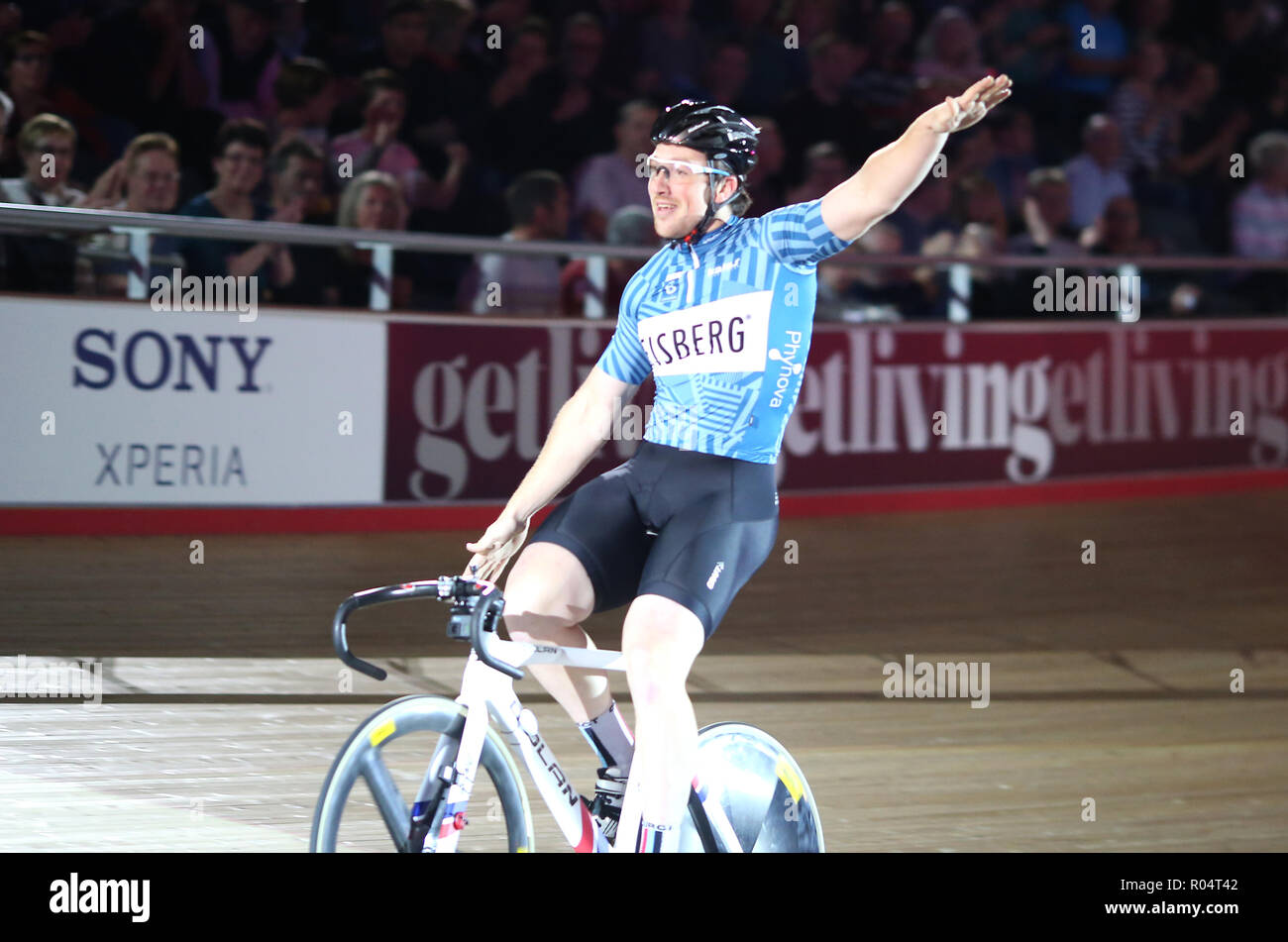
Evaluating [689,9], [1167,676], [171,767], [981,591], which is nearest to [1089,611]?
[981,591]

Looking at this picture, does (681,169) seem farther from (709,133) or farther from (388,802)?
(388,802)

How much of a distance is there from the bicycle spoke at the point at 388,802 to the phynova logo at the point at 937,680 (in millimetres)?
3251

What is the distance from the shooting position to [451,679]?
5.80 meters

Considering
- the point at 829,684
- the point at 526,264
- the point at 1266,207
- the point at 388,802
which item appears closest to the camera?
the point at 388,802

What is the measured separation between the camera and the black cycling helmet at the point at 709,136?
3447 mm

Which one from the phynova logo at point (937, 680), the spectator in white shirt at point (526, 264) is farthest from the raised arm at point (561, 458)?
the spectator in white shirt at point (526, 264)

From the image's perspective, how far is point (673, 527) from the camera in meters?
3.36

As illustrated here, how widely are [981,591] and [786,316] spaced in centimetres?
444

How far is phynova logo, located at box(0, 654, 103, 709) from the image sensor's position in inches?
213

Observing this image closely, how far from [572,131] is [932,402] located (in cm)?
242

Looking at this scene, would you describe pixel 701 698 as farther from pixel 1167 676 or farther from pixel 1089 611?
pixel 1089 611

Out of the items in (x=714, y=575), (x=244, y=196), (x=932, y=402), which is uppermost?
(x=244, y=196)

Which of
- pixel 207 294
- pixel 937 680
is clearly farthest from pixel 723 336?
pixel 207 294
